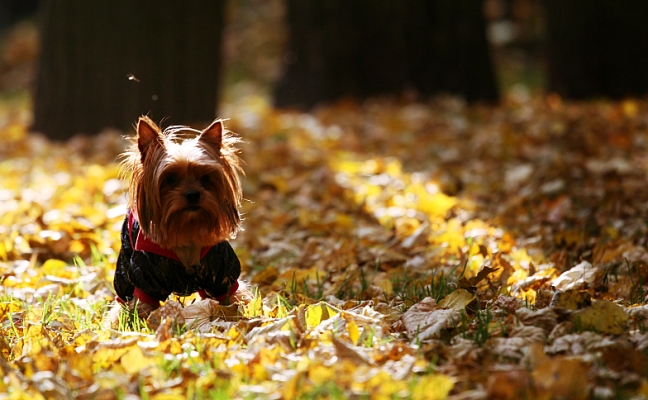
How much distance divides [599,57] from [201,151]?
7.99 metres

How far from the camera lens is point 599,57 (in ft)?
33.4

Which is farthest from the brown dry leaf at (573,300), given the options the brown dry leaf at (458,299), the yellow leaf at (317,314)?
the yellow leaf at (317,314)

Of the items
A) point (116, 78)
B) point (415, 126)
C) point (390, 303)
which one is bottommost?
point (390, 303)

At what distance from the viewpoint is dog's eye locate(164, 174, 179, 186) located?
3.49 m

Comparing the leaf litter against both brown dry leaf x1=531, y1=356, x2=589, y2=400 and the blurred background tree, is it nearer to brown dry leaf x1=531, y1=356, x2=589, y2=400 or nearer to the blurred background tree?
brown dry leaf x1=531, y1=356, x2=589, y2=400

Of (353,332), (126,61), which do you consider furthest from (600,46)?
(353,332)

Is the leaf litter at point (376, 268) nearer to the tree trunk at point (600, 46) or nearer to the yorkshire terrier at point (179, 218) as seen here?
the yorkshire terrier at point (179, 218)

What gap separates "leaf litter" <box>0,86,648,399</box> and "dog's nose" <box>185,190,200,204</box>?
52 cm

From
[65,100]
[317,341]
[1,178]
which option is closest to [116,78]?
[65,100]

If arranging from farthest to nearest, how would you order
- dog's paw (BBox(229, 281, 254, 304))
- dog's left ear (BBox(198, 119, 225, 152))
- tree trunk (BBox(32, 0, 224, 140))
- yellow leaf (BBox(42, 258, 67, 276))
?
tree trunk (BBox(32, 0, 224, 140)) → yellow leaf (BBox(42, 258, 67, 276)) → dog's paw (BBox(229, 281, 254, 304)) → dog's left ear (BBox(198, 119, 225, 152))

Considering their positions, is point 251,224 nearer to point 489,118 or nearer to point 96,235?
point 96,235

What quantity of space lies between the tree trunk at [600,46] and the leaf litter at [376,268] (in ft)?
3.28

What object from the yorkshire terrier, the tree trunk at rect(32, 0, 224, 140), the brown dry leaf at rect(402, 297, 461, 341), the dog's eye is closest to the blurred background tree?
the tree trunk at rect(32, 0, 224, 140)

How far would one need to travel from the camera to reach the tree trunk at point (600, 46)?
394 inches
